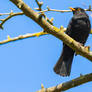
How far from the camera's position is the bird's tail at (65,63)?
4.06 meters

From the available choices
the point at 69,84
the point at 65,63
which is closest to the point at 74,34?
the point at 65,63

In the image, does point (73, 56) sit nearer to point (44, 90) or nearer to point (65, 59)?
point (65, 59)

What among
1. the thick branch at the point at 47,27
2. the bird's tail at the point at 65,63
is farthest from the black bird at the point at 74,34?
the thick branch at the point at 47,27

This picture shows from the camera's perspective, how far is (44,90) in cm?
246

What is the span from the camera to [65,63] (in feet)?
14.0

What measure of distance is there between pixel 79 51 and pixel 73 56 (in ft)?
5.92

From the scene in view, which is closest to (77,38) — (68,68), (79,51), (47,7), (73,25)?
(73,25)

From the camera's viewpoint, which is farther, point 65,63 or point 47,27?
point 65,63

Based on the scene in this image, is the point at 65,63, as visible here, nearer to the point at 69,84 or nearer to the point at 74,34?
the point at 74,34

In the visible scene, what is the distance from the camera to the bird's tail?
406cm

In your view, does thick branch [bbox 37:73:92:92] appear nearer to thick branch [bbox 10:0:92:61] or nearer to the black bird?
thick branch [bbox 10:0:92:61]

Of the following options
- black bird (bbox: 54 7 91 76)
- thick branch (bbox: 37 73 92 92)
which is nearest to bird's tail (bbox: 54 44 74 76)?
black bird (bbox: 54 7 91 76)

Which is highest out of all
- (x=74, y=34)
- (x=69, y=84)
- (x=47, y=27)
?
(x=74, y=34)

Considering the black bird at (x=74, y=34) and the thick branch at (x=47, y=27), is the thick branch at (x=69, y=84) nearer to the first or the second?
the thick branch at (x=47, y=27)
